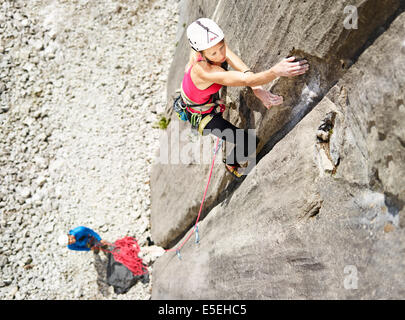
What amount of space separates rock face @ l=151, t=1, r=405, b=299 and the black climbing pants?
158 millimetres

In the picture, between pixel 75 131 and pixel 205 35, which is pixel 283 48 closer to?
pixel 205 35

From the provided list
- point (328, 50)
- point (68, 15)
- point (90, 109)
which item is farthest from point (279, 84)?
point (68, 15)

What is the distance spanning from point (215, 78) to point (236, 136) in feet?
3.59

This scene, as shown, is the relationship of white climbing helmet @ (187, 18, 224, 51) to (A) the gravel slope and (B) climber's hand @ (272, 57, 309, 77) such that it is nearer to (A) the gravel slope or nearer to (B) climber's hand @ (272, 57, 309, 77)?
(B) climber's hand @ (272, 57, 309, 77)

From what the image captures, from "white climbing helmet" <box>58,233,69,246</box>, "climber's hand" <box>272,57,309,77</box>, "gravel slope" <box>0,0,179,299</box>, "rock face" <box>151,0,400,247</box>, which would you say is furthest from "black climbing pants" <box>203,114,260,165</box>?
"white climbing helmet" <box>58,233,69,246</box>

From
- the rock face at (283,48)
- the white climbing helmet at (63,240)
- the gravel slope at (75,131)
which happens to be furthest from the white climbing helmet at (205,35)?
the white climbing helmet at (63,240)

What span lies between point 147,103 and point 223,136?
5.26 meters

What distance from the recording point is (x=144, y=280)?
773 cm

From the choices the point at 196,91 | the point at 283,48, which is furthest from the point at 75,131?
the point at 283,48

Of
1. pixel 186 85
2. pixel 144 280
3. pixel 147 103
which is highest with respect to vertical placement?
pixel 186 85

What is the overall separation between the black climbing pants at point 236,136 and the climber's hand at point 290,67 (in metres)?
1.18

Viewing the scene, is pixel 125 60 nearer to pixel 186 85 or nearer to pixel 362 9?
pixel 186 85

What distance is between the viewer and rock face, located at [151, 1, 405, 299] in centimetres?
225

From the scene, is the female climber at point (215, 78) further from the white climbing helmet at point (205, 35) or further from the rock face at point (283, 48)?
the rock face at point (283, 48)
